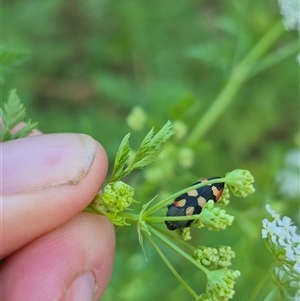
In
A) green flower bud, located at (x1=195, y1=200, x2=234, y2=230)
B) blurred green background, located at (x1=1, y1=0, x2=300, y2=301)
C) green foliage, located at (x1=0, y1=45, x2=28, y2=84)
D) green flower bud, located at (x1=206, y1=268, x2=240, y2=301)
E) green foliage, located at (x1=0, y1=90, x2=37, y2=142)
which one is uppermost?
green foliage, located at (x1=0, y1=45, x2=28, y2=84)

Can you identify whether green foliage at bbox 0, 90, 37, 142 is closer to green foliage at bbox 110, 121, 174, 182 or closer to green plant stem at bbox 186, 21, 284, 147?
green foliage at bbox 110, 121, 174, 182

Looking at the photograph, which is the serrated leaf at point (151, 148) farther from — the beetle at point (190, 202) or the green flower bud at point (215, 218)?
the green flower bud at point (215, 218)

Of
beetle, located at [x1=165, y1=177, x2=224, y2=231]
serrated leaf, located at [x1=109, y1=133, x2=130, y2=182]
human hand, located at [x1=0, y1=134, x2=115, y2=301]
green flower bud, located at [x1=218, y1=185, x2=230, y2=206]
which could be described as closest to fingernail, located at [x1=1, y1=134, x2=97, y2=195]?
human hand, located at [x1=0, y1=134, x2=115, y2=301]

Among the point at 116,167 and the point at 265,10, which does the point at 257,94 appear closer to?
the point at 265,10

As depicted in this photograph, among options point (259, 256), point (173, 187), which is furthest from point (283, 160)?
point (173, 187)

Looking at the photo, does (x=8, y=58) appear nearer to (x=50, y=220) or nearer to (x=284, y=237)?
(x=50, y=220)

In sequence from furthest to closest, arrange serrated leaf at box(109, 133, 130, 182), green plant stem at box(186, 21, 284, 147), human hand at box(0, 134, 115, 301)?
green plant stem at box(186, 21, 284, 147)
human hand at box(0, 134, 115, 301)
serrated leaf at box(109, 133, 130, 182)

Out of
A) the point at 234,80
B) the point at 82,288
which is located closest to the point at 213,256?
the point at 82,288
